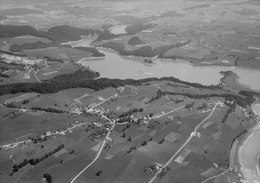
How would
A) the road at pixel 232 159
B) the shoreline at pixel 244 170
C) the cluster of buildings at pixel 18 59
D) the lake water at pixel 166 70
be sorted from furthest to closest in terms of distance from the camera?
1. the cluster of buildings at pixel 18 59
2. the lake water at pixel 166 70
3. the shoreline at pixel 244 170
4. the road at pixel 232 159

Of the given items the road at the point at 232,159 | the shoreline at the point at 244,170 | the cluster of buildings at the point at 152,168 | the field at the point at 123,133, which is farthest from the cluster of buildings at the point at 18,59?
the shoreline at the point at 244,170

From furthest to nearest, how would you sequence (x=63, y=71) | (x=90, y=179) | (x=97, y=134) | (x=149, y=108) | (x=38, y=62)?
(x=38, y=62) < (x=63, y=71) < (x=149, y=108) < (x=97, y=134) < (x=90, y=179)

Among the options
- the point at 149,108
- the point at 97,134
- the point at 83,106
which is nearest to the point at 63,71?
the point at 83,106

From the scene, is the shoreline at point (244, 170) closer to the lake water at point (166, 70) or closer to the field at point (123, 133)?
the field at point (123, 133)

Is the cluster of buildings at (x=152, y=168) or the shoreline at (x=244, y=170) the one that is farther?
the shoreline at (x=244, y=170)

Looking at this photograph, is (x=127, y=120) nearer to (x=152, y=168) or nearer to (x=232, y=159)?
(x=152, y=168)

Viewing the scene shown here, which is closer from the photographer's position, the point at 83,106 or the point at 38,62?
the point at 83,106

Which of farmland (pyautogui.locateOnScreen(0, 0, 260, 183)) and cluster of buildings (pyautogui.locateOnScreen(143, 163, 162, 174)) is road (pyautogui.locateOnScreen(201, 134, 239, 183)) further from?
cluster of buildings (pyautogui.locateOnScreen(143, 163, 162, 174))

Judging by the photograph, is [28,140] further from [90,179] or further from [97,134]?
[90,179]

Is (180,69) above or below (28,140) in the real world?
below
